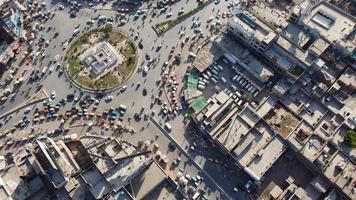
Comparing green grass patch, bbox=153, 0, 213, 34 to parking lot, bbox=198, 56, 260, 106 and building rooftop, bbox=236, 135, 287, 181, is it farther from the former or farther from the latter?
building rooftop, bbox=236, 135, 287, 181

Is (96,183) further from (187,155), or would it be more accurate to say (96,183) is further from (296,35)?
(296,35)

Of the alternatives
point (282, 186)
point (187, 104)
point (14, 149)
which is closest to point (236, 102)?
point (187, 104)

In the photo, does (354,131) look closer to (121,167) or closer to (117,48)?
(121,167)

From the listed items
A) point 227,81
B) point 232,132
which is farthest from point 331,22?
point 232,132

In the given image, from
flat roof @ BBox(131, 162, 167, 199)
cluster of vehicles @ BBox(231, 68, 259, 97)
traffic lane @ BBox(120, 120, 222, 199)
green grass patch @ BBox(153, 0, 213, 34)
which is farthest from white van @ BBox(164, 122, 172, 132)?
green grass patch @ BBox(153, 0, 213, 34)

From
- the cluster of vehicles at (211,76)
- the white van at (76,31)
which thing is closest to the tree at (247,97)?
the cluster of vehicles at (211,76)

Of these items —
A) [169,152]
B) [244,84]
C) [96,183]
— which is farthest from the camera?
[244,84]

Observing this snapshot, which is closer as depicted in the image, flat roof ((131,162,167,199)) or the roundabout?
flat roof ((131,162,167,199))
